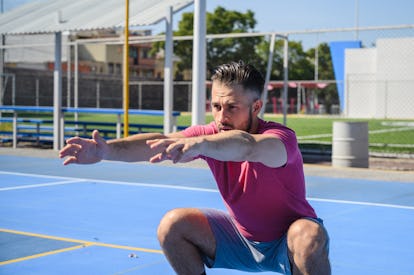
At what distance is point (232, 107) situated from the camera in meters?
4.01

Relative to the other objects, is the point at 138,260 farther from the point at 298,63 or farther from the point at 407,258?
the point at 298,63

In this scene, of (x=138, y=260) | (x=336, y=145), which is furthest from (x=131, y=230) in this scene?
(x=336, y=145)

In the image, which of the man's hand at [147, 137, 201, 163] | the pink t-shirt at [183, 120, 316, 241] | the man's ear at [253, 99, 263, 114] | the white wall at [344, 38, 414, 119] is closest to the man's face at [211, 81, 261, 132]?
the man's ear at [253, 99, 263, 114]

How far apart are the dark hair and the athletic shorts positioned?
0.85m

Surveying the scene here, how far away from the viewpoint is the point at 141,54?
284 ft

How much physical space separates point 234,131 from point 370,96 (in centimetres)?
3936

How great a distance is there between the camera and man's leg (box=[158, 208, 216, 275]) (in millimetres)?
4301

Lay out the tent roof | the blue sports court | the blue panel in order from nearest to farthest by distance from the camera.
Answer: the blue sports court < the tent roof < the blue panel

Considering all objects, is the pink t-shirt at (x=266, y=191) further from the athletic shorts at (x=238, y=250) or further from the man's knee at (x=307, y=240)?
the man's knee at (x=307, y=240)

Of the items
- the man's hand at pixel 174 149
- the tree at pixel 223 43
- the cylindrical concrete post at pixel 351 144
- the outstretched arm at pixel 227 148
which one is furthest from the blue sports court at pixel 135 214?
the tree at pixel 223 43

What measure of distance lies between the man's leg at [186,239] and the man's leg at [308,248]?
62 centimetres

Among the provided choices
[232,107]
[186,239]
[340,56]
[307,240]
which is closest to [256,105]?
[232,107]

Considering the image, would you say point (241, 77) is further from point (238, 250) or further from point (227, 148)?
point (238, 250)

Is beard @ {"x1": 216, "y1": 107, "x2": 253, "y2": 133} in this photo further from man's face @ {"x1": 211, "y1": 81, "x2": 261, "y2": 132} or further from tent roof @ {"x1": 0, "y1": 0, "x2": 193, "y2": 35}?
tent roof @ {"x1": 0, "y1": 0, "x2": 193, "y2": 35}
